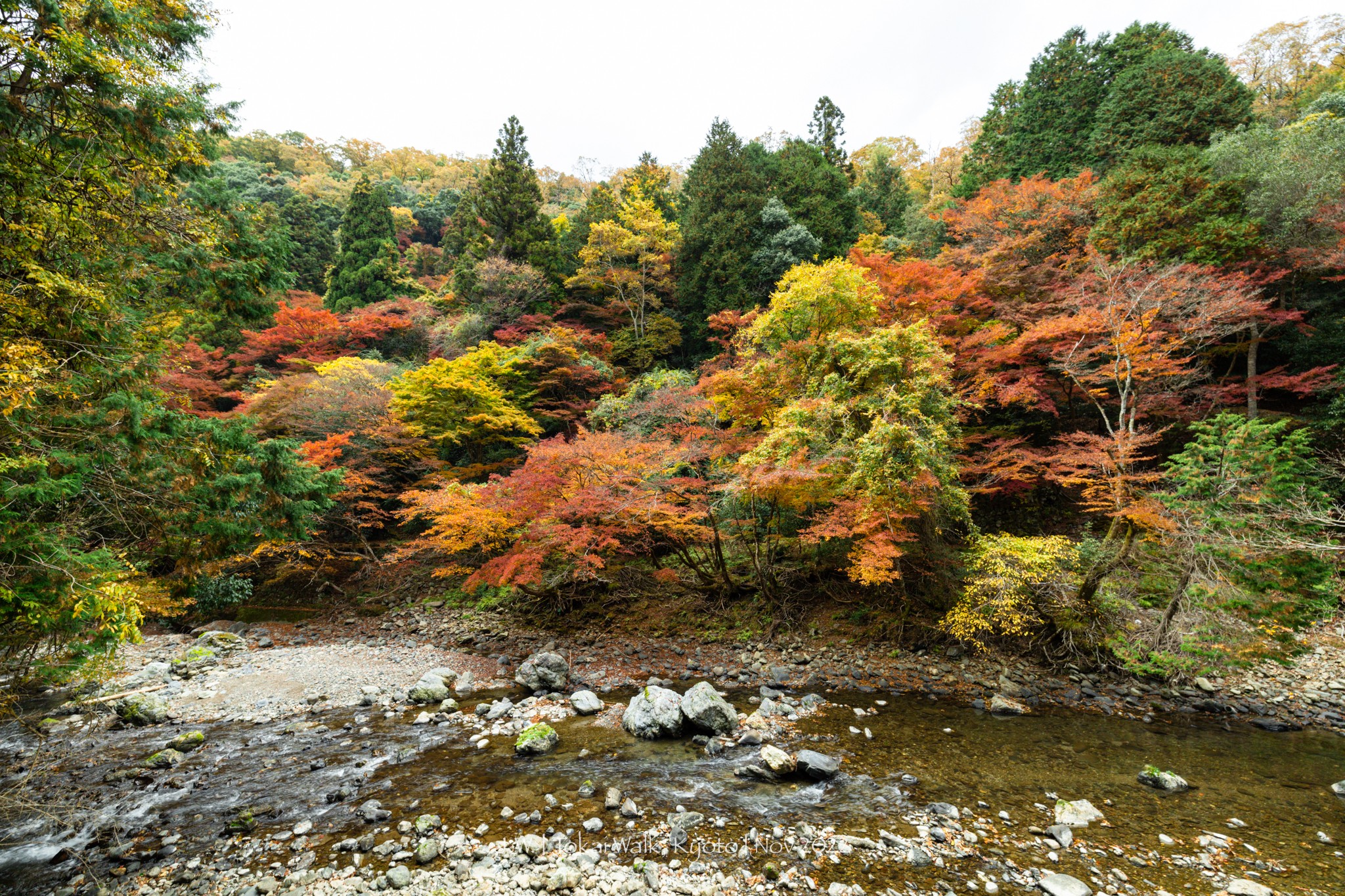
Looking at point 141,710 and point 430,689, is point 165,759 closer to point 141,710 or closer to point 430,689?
point 141,710

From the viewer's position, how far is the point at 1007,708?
7.32 meters

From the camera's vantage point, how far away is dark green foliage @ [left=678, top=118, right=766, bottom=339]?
20.0m

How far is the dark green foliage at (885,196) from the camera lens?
2500 cm

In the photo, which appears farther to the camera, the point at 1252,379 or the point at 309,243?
the point at 309,243

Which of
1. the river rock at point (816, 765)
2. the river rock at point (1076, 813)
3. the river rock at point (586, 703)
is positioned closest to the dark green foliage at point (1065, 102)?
the river rock at point (1076, 813)

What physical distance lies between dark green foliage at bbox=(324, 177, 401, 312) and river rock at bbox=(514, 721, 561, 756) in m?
23.8

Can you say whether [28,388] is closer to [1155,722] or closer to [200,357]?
[1155,722]

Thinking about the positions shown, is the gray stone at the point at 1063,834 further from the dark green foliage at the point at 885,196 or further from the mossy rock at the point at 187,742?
the dark green foliage at the point at 885,196

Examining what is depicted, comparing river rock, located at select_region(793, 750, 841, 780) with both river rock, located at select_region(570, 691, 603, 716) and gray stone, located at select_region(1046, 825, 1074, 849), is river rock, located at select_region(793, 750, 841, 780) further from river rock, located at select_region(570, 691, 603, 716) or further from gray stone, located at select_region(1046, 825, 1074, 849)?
river rock, located at select_region(570, 691, 603, 716)

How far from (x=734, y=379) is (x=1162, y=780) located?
8232mm

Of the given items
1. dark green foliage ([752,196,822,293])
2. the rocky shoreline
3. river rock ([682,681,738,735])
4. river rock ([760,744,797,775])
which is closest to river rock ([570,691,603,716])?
the rocky shoreline

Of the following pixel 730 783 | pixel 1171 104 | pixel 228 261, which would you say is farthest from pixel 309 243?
pixel 1171 104

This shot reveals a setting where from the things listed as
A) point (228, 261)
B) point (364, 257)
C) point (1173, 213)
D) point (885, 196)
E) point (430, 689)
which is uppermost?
point (885, 196)

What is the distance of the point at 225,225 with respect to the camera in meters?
5.47
